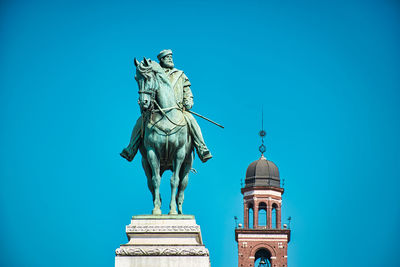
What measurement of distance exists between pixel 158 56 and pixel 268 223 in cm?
11398

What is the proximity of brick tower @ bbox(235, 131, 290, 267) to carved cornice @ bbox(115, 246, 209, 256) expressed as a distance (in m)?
111

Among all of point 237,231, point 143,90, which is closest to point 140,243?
point 143,90

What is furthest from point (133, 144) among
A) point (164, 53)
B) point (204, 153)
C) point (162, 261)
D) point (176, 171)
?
point (162, 261)

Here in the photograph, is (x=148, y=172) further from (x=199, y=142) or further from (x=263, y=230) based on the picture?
(x=263, y=230)

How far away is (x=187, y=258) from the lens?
38469 mm

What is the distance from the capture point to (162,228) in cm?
3881

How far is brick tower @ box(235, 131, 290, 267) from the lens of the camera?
5935 inches

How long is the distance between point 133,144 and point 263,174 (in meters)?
112

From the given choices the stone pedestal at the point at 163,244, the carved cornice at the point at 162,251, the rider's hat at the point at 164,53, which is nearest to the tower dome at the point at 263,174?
the rider's hat at the point at 164,53

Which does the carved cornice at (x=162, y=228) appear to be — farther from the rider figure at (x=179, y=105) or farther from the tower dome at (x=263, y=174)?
the tower dome at (x=263, y=174)

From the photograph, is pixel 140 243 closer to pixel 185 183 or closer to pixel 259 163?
pixel 185 183

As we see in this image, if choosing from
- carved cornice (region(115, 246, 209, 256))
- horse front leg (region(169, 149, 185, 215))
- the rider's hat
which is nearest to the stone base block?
carved cornice (region(115, 246, 209, 256))

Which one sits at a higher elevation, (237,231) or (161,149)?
(237,231)

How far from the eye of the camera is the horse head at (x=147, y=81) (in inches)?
1540
